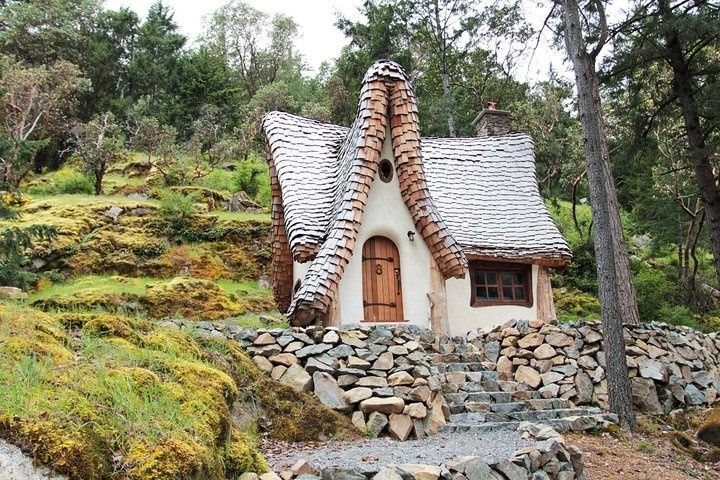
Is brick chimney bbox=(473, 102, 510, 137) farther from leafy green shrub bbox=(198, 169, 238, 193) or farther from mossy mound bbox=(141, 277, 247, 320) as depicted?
leafy green shrub bbox=(198, 169, 238, 193)

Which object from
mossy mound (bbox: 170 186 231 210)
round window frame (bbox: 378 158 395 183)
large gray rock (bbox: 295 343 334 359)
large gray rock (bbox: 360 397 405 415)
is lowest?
large gray rock (bbox: 360 397 405 415)

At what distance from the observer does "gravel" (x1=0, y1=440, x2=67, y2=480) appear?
2953mm

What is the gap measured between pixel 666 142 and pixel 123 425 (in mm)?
21201

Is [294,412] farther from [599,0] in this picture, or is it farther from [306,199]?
[599,0]

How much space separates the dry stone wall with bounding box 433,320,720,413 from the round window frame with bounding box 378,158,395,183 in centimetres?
368

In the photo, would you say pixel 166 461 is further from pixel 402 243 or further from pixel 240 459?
pixel 402 243

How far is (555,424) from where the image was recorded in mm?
8422

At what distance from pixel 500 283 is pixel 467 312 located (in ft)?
Result: 3.97

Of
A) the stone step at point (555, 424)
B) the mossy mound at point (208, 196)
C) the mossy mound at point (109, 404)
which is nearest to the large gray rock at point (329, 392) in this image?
the stone step at point (555, 424)

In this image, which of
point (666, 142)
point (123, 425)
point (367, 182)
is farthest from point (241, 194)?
point (123, 425)

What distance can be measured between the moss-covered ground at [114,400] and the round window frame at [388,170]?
684 centimetres

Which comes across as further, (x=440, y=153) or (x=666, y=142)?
(x=666, y=142)

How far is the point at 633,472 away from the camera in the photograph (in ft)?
23.7

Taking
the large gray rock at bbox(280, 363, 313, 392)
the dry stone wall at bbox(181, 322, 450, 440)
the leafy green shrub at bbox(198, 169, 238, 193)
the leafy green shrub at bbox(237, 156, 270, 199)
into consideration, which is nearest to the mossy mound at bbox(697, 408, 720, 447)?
the dry stone wall at bbox(181, 322, 450, 440)
